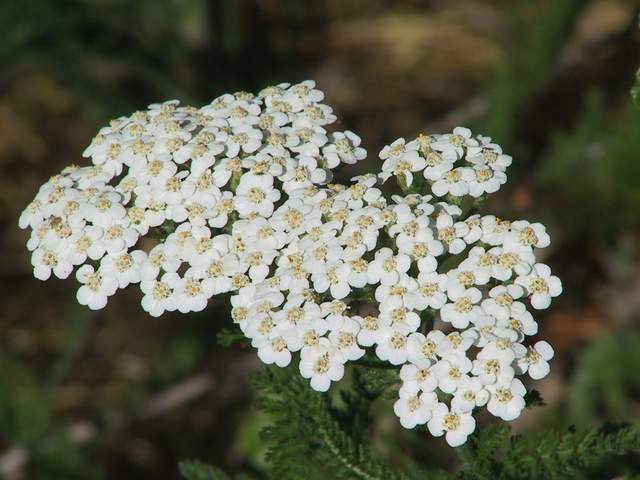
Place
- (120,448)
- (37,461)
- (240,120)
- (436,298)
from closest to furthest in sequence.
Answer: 1. (436,298)
2. (240,120)
3. (37,461)
4. (120,448)

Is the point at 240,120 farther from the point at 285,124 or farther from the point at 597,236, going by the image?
the point at 597,236

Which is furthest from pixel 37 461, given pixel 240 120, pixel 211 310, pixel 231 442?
pixel 240 120

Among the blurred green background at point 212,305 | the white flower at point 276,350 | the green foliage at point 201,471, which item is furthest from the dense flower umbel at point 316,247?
the blurred green background at point 212,305

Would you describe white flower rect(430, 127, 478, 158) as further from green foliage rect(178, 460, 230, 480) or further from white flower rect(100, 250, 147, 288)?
green foliage rect(178, 460, 230, 480)

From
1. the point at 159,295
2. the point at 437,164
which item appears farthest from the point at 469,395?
the point at 159,295

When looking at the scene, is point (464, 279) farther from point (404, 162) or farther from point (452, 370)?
point (404, 162)

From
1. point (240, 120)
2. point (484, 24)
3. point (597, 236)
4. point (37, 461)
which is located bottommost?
point (37, 461)

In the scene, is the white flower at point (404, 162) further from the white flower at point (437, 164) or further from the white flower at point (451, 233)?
the white flower at point (451, 233)
